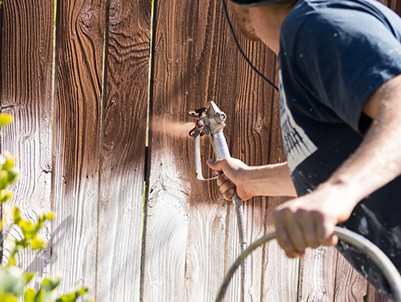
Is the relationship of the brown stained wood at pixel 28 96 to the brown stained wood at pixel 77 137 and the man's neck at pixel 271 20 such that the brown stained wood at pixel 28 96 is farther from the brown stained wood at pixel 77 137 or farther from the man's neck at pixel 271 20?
the man's neck at pixel 271 20

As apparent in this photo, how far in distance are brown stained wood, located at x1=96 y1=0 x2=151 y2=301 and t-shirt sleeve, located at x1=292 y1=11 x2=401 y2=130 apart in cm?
141

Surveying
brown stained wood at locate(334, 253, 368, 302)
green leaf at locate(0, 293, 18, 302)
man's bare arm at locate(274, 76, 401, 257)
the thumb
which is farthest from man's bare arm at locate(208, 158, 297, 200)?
green leaf at locate(0, 293, 18, 302)

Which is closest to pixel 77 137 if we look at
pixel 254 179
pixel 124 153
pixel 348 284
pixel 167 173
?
pixel 124 153

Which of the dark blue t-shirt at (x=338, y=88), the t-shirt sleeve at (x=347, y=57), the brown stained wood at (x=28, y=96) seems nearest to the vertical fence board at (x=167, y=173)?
the brown stained wood at (x=28, y=96)

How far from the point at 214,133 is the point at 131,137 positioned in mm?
380

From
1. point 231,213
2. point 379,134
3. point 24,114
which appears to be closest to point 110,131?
point 24,114

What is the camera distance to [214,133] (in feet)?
9.86

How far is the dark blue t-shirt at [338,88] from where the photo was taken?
170cm

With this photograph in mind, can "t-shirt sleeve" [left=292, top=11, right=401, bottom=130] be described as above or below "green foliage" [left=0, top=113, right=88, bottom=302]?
above

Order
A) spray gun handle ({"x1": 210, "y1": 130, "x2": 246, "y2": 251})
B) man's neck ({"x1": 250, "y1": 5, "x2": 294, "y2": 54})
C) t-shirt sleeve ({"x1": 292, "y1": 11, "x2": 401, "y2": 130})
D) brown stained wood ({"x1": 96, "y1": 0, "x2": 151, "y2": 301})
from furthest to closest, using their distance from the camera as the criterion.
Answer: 1. brown stained wood ({"x1": 96, "y1": 0, "x2": 151, "y2": 301})
2. spray gun handle ({"x1": 210, "y1": 130, "x2": 246, "y2": 251})
3. man's neck ({"x1": 250, "y1": 5, "x2": 294, "y2": 54})
4. t-shirt sleeve ({"x1": 292, "y1": 11, "x2": 401, "y2": 130})

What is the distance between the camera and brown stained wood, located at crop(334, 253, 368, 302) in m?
3.64

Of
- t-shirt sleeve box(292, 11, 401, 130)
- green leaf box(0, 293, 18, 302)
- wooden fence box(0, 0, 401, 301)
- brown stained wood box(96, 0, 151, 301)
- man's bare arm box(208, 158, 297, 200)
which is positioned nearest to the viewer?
green leaf box(0, 293, 18, 302)

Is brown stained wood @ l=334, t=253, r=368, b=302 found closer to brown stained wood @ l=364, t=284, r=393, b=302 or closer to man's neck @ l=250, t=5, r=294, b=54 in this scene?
brown stained wood @ l=364, t=284, r=393, b=302

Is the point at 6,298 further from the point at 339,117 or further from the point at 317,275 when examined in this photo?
the point at 317,275
